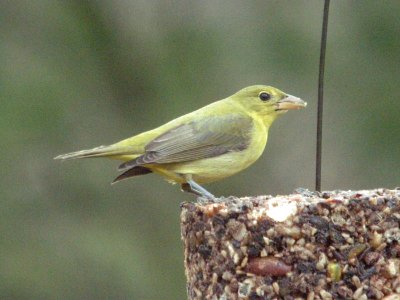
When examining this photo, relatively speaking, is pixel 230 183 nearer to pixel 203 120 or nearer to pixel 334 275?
pixel 203 120

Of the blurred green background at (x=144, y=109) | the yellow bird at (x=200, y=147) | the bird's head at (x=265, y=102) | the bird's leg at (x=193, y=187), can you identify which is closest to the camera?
the bird's leg at (x=193, y=187)

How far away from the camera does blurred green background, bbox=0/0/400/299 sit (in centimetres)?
1296

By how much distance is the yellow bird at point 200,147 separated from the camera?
740cm

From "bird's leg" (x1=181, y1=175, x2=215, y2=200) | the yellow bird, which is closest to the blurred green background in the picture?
the yellow bird

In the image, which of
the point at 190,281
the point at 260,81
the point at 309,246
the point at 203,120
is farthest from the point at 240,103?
the point at 260,81

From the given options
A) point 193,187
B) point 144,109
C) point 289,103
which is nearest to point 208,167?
point 193,187

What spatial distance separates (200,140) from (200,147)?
6 cm

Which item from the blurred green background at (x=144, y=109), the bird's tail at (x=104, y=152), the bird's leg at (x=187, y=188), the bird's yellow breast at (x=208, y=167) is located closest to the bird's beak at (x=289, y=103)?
the bird's yellow breast at (x=208, y=167)

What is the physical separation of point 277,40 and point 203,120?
5743 millimetres

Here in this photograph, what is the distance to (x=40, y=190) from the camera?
516 inches

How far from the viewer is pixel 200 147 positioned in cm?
753

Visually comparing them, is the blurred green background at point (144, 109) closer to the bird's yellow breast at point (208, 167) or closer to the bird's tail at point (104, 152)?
the bird's tail at point (104, 152)

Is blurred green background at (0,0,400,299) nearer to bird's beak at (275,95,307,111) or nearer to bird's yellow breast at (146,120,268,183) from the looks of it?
bird's beak at (275,95,307,111)

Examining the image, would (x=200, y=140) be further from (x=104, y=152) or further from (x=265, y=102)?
(x=265, y=102)
